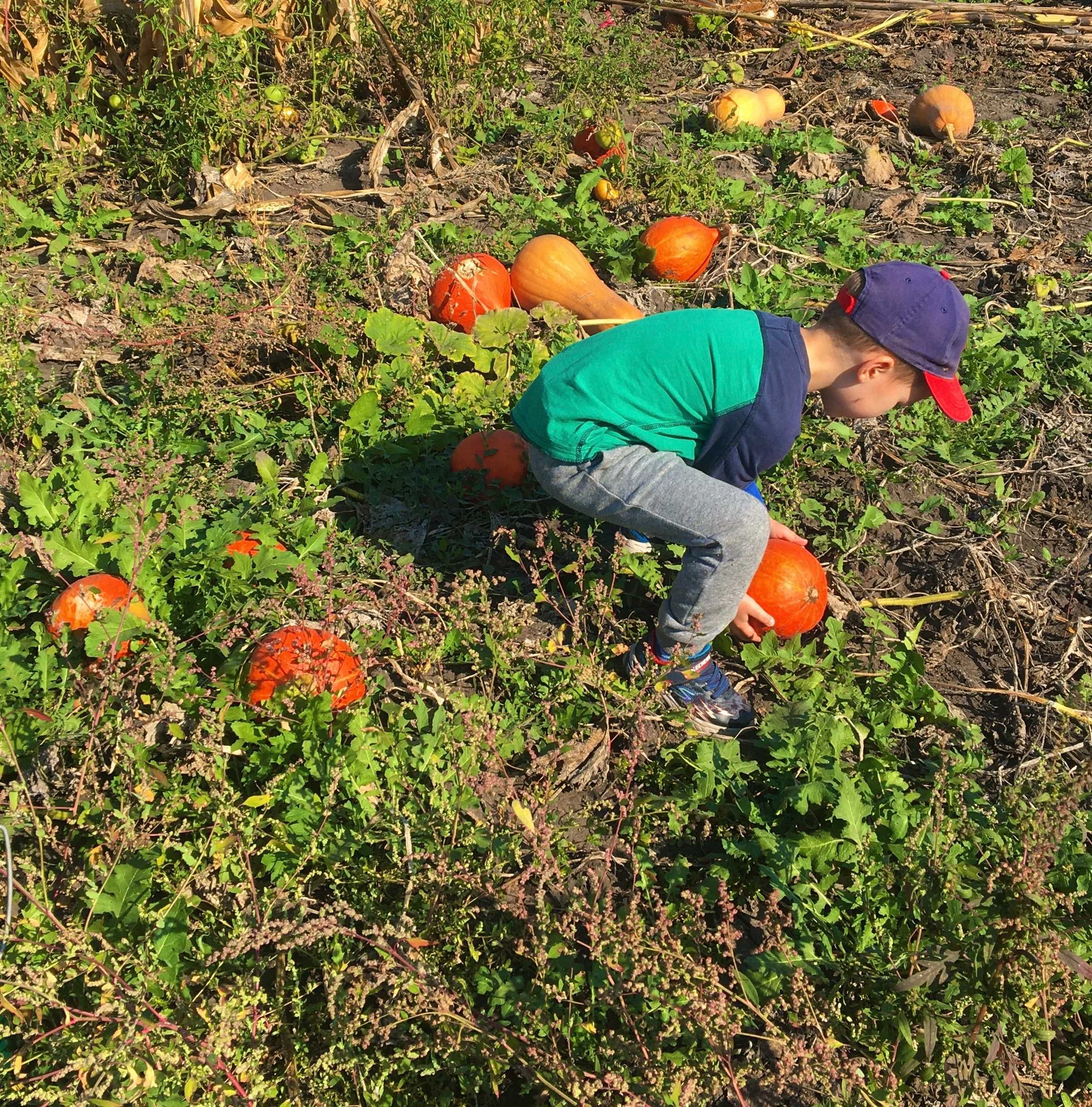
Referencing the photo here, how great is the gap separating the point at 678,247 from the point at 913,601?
2212 millimetres

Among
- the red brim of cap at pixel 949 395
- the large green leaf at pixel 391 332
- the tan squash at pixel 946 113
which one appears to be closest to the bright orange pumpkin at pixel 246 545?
the large green leaf at pixel 391 332

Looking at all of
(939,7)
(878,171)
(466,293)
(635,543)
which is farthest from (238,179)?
(939,7)

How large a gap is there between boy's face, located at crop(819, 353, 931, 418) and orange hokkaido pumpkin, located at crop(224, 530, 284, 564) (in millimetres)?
1858

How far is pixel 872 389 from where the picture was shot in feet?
9.53

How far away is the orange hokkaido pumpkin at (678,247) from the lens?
15.9 feet

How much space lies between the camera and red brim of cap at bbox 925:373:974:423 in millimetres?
2852

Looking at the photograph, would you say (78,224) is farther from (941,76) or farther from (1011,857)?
(941,76)

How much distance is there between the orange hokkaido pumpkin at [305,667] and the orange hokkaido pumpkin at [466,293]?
6.47 ft

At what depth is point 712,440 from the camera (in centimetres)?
296

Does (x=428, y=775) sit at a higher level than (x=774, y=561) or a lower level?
lower

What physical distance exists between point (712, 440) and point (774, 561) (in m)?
0.57

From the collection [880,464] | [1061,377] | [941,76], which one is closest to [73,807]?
[880,464]

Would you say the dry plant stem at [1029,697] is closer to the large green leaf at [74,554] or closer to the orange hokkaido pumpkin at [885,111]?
the large green leaf at [74,554]

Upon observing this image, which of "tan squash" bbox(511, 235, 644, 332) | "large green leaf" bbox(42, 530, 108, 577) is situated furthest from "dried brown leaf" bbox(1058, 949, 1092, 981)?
"tan squash" bbox(511, 235, 644, 332)
